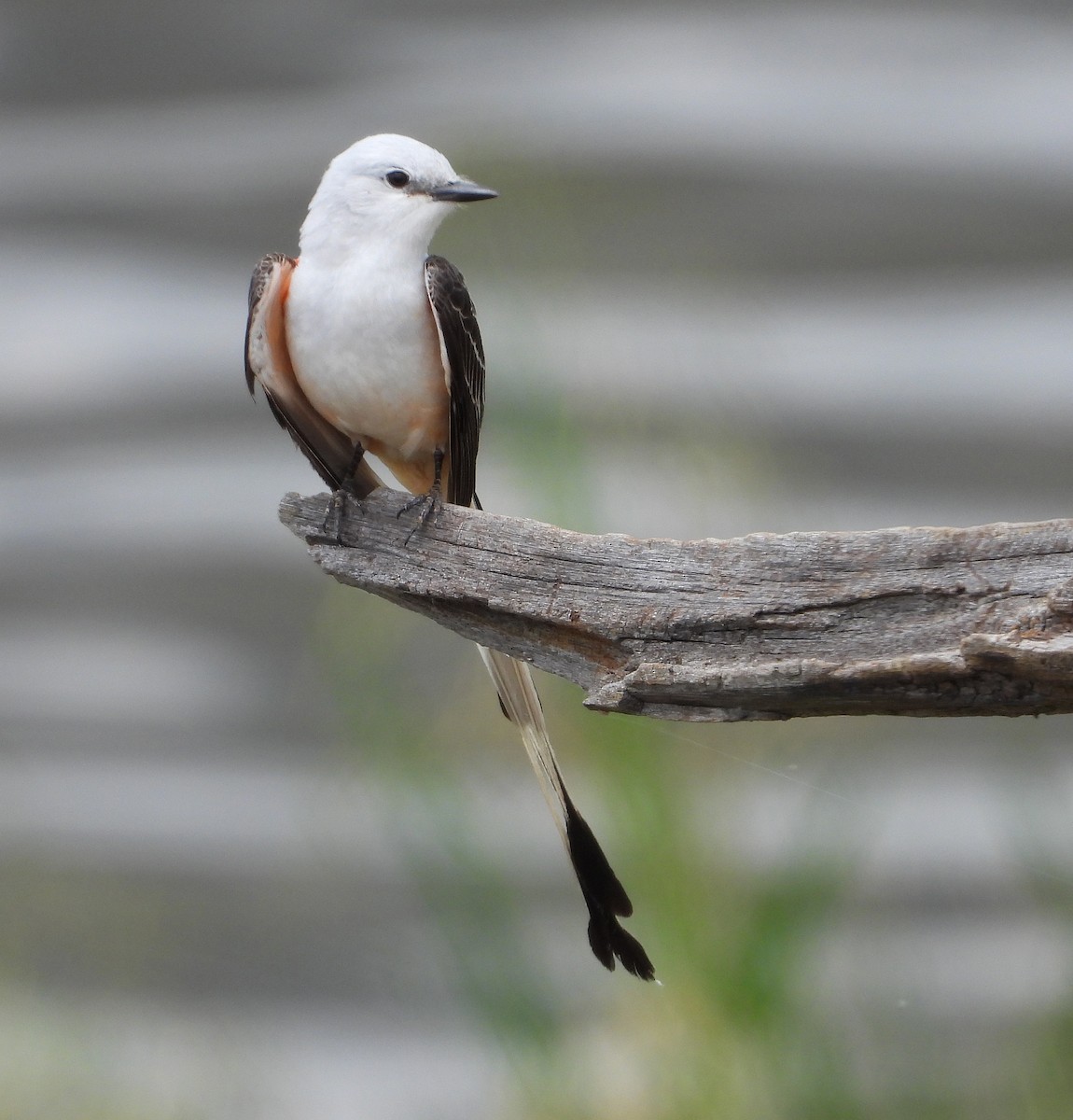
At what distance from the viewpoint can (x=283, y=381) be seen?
1.26m

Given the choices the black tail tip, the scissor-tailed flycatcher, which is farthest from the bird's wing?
the black tail tip

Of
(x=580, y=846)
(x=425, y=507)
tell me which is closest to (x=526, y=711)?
(x=580, y=846)

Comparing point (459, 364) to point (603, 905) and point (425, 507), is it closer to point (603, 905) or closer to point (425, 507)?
point (425, 507)

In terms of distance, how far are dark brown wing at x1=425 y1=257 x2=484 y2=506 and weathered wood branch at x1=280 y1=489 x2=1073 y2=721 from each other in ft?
0.86

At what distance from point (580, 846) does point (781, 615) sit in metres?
0.42

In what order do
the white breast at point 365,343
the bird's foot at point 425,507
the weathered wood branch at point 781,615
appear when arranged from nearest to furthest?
the weathered wood branch at point 781,615
the bird's foot at point 425,507
the white breast at point 365,343

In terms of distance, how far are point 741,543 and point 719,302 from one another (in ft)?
3.66

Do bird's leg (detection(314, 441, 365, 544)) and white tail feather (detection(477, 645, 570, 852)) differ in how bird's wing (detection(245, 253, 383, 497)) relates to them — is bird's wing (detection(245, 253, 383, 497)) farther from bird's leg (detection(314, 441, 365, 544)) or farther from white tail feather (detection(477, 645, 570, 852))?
white tail feather (detection(477, 645, 570, 852))

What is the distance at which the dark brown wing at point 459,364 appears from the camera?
1201 millimetres

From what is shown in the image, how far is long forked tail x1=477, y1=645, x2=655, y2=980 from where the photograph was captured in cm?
112

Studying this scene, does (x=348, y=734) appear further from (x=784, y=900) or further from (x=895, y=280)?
(x=895, y=280)

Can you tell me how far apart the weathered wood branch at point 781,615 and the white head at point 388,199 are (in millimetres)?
388

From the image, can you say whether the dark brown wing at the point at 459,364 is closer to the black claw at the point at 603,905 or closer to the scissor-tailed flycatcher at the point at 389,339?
the scissor-tailed flycatcher at the point at 389,339

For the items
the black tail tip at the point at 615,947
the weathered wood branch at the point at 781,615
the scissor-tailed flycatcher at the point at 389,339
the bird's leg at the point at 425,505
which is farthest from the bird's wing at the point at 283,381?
the black tail tip at the point at 615,947
